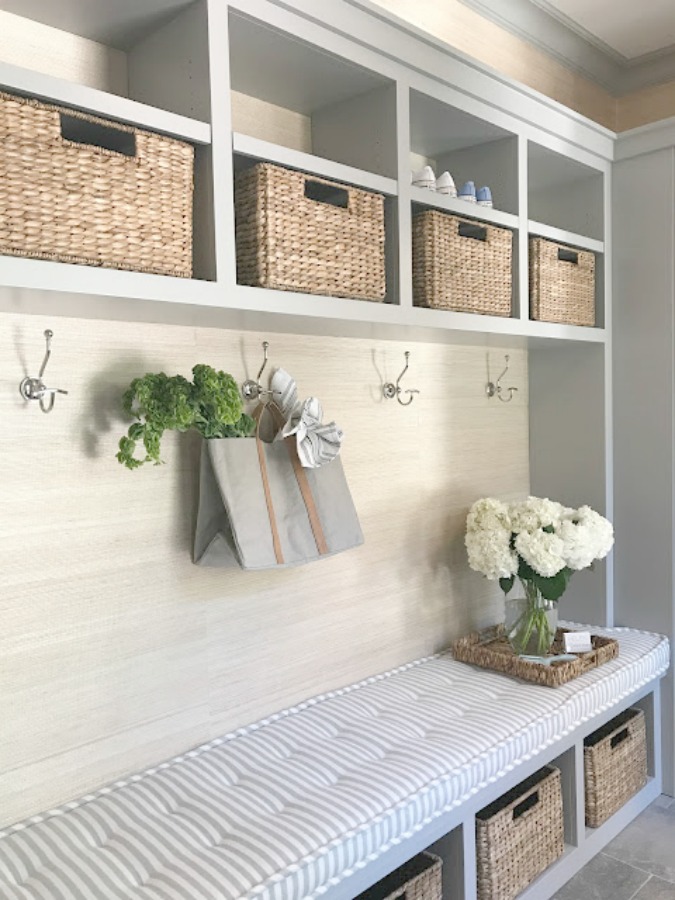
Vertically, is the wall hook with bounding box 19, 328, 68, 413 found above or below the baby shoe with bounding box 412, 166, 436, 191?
below

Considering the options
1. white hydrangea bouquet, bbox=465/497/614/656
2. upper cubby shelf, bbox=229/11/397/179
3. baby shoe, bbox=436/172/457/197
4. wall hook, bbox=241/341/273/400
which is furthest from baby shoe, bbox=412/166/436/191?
white hydrangea bouquet, bbox=465/497/614/656

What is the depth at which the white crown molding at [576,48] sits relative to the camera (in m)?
2.48

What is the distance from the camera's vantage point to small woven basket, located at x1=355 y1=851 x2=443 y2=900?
169 cm

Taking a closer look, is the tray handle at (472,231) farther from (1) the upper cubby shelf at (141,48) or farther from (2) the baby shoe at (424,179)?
(1) the upper cubby shelf at (141,48)

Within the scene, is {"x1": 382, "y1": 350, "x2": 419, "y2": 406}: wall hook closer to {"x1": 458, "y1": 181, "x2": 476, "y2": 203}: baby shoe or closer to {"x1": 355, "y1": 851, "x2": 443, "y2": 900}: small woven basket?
{"x1": 458, "y1": 181, "x2": 476, "y2": 203}: baby shoe

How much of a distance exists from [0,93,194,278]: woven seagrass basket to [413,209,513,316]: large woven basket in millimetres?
681

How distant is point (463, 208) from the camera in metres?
1.99

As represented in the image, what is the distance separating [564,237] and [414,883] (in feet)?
5.82

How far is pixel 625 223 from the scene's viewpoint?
2564 millimetres

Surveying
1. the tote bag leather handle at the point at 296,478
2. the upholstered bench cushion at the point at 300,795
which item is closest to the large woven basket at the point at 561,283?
the tote bag leather handle at the point at 296,478

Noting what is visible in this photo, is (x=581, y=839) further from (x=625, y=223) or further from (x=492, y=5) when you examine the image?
(x=492, y=5)

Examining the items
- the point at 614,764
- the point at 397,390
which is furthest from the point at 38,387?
the point at 614,764

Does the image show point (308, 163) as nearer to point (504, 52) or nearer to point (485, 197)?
point (485, 197)

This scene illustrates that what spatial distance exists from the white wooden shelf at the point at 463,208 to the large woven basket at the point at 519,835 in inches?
57.5
